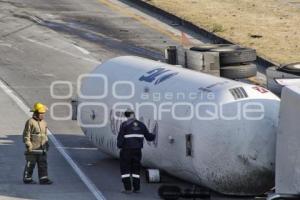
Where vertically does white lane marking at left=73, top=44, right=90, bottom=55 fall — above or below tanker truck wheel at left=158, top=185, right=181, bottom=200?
above

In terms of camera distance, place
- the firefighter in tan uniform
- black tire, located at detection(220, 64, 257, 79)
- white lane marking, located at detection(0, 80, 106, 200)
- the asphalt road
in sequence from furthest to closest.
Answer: black tire, located at detection(220, 64, 257, 79), the asphalt road, the firefighter in tan uniform, white lane marking, located at detection(0, 80, 106, 200)

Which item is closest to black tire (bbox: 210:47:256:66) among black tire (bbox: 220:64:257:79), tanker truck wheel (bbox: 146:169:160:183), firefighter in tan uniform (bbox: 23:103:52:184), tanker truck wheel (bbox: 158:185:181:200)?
black tire (bbox: 220:64:257:79)

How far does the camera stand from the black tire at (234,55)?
22.9m

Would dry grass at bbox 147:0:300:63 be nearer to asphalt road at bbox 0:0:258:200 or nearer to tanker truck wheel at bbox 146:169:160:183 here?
asphalt road at bbox 0:0:258:200

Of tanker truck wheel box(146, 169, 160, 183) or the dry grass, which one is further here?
the dry grass

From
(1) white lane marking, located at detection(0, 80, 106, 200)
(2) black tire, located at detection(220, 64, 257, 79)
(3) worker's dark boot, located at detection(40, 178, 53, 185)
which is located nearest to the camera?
(1) white lane marking, located at detection(0, 80, 106, 200)

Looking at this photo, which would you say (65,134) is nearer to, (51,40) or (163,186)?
(163,186)

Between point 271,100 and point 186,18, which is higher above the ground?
point 186,18

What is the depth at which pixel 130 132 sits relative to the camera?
19.7 meters

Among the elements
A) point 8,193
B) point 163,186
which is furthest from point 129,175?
point 8,193

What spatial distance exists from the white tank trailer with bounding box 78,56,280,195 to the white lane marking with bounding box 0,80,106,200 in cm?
97

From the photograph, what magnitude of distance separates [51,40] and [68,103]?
27.9ft

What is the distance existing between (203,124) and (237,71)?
4.45 m

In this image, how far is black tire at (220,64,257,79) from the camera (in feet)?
74.9
